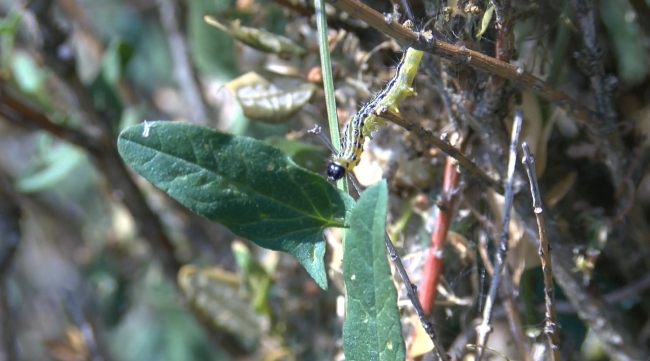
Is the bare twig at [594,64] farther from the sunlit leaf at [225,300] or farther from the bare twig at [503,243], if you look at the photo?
the sunlit leaf at [225,300]

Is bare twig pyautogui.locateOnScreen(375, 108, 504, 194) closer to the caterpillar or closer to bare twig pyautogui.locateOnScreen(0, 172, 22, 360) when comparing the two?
the caterpillar

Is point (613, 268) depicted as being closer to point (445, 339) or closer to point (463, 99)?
point (445, 339)

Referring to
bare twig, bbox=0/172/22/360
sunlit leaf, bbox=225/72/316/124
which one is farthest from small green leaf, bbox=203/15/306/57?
bare twig, bbox=0/172/22/360

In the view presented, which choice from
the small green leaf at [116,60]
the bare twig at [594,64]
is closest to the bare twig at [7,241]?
the small green leaf at [116,60]

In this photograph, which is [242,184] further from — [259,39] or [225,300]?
[225,300]

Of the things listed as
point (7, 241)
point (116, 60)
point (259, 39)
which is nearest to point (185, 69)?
point (116, 60)

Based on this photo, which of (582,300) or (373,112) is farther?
(582,300)
